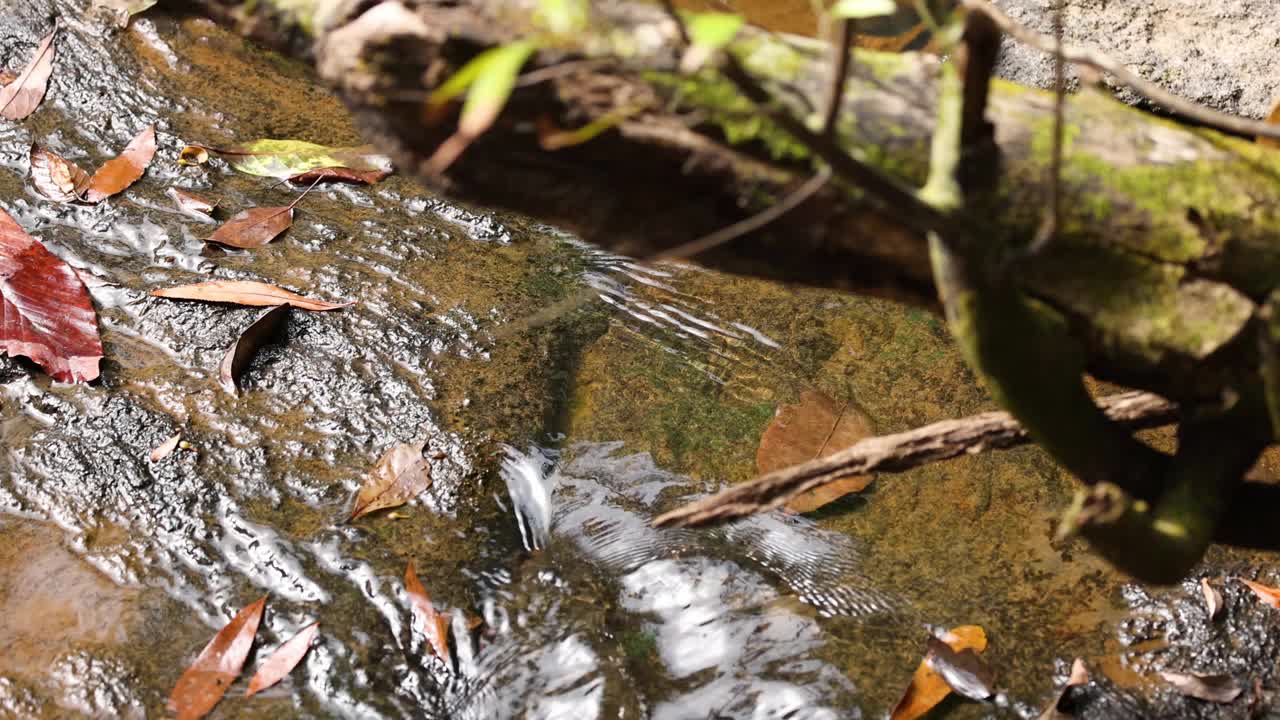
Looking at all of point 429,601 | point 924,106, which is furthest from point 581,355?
point 924,106

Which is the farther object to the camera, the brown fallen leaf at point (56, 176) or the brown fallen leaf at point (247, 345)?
the brown fallen leaf at point (56, 176)

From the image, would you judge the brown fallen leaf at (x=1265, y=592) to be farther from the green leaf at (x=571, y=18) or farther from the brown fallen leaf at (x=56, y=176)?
the brown fallen leaf at (x=56, y=176)

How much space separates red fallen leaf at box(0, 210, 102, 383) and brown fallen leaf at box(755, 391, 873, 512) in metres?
1.55

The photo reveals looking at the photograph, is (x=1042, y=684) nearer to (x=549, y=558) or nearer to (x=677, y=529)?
(x=677, y=529)

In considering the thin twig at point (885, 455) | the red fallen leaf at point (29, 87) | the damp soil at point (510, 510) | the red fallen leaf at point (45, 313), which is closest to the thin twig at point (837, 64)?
the thin twig at point (885, 455)

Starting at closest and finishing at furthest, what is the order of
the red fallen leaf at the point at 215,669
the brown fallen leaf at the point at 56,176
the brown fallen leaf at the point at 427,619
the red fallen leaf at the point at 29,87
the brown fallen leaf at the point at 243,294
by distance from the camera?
the red fallen leaf at the point at 215,669 → the brown fallen leaf at the point at 427,619 → the brown fallen leaf at the point at 243,294 → the brown fallen leaf at the point at 56,176 → the red fallen leaf at the point at 29,87

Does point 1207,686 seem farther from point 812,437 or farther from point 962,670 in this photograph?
point 812,437

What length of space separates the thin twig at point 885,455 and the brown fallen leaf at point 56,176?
2.24 meters

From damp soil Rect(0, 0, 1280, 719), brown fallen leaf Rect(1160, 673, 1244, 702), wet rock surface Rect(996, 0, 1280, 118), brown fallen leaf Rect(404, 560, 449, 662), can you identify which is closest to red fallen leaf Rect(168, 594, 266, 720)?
damp soil Rect(0, 0, 1280, 719)

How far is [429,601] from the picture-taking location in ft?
6.62

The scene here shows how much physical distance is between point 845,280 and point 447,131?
21.7 inches

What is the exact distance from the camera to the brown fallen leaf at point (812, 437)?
230 centimetres

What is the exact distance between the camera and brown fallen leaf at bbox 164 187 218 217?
2.88m

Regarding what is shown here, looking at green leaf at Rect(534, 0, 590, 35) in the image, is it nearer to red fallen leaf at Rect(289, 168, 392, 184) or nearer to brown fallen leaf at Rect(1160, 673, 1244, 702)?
brown fallen leaf at Rect(1160, 673, 1244, 702)
